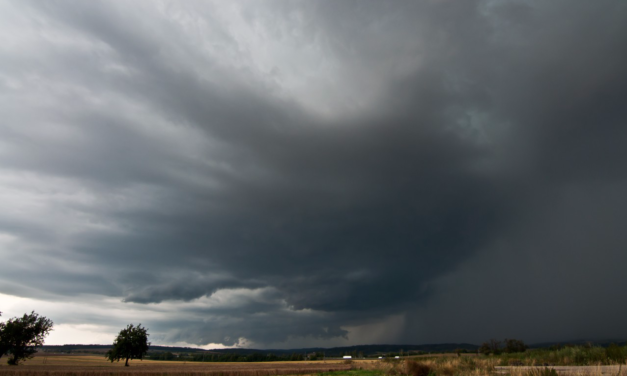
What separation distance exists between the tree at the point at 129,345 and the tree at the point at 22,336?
1905 cm

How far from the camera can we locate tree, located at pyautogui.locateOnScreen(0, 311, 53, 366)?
284ft

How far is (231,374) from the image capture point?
6975 centimetres

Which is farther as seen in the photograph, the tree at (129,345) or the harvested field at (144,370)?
the tree at (129,345)

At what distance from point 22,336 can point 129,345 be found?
88.2 feet

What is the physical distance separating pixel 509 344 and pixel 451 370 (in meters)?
108

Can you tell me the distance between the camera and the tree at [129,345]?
342ft

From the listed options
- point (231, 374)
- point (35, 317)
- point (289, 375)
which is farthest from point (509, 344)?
point (35, 317)

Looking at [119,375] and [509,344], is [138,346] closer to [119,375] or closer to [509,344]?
[119,375]

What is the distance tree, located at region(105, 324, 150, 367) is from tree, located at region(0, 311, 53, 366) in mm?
19054

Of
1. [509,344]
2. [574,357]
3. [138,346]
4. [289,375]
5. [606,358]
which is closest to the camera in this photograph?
[606,358]

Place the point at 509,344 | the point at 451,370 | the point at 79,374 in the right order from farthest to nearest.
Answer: the point at 509,344 → the point at 79,374 → the point at 451,370

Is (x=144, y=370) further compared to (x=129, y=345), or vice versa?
(x=129, y=345)

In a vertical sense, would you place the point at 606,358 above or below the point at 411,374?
above

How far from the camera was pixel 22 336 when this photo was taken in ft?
288
